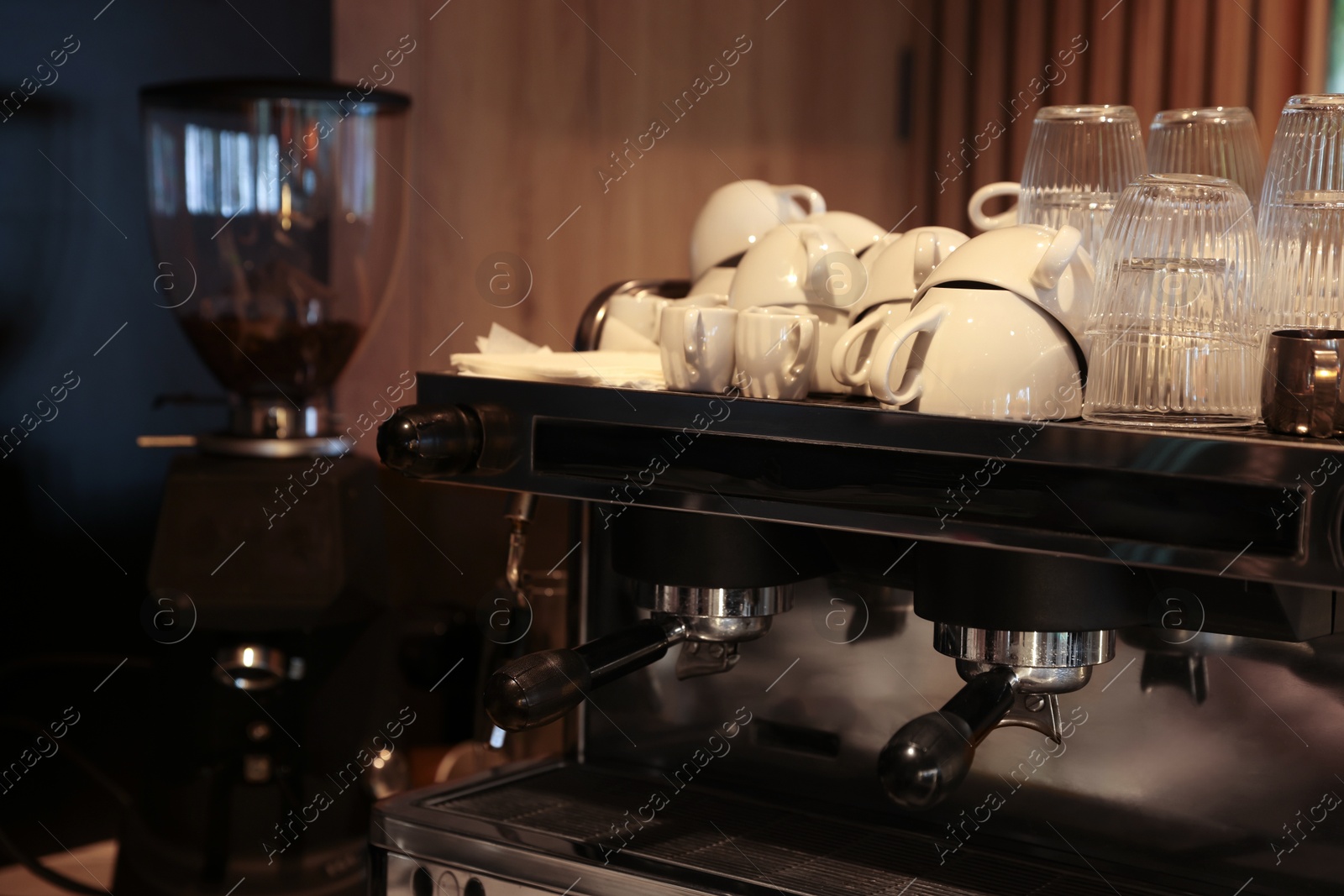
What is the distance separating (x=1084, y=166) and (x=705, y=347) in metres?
0.24

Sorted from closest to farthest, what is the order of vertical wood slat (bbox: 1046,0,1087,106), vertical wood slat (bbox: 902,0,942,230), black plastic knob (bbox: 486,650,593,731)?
black plastic knob (bbox: 486,650,593,731), vertical wood slat (bbox: 1046,0,1087,106), vertical wood slat (bbox: 902,0,942,230)

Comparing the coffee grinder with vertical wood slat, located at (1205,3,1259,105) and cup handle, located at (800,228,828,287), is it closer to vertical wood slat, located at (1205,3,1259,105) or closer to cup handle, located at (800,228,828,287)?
cup handle, located at (800,228,828,287)

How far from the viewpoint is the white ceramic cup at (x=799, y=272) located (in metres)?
0.71

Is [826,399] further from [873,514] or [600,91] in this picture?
[600,91]

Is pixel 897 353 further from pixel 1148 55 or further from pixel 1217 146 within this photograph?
pixel 1148 55

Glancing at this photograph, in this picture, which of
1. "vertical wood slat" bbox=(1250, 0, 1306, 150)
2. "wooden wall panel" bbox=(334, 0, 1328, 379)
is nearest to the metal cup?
"wooden wall panel" bbox=(334, 0, 1328, 379)

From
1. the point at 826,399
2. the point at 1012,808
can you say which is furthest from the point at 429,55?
the point at 1012,808

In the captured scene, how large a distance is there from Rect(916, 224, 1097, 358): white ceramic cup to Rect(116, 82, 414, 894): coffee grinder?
62 centimetres

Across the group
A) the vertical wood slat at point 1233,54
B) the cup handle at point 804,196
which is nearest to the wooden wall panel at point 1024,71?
the vertical wood slat at point 1233,54

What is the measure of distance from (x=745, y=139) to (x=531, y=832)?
1.31 metres

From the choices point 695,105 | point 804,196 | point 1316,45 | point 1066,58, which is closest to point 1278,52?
point 1316,45

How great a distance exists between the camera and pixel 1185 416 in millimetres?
576

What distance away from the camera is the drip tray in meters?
0.68

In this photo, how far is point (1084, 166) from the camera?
2.36 feet
